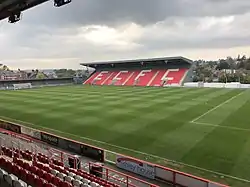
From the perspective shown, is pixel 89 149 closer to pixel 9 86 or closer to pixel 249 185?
pixel 249 185

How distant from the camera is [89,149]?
10367mm

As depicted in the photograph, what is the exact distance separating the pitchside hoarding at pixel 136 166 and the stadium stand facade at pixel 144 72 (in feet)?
125

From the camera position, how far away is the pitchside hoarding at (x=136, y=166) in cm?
860

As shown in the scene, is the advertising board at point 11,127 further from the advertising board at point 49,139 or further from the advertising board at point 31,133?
the advertising board at point 49,139

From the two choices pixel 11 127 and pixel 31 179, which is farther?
pixel 11 127

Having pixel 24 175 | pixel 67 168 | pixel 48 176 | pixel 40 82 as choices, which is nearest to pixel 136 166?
pixel 67 168

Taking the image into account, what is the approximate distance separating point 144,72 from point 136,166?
46.4 m

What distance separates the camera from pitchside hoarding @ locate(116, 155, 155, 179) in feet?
28.2

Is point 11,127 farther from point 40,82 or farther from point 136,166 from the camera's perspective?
point 40,82

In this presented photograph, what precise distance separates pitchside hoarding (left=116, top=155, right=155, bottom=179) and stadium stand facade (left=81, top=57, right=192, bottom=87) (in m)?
38.2

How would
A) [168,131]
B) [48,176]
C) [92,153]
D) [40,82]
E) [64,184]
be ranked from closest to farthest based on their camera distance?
[64,184], [48,176], [92,153], [168,131], [40,82]

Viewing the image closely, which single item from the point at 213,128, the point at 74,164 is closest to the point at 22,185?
the point at 74,164

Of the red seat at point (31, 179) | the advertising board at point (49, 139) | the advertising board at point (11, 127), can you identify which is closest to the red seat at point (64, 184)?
the red seat at point (31, 179)

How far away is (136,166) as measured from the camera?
9.00 meters
